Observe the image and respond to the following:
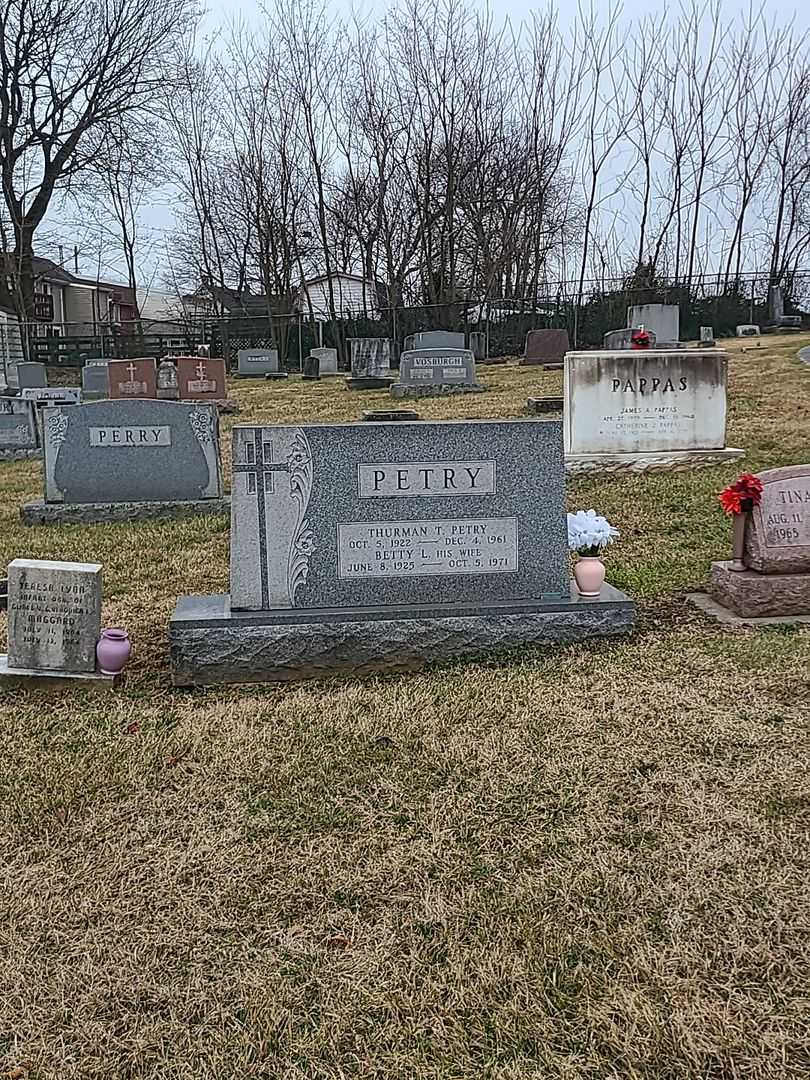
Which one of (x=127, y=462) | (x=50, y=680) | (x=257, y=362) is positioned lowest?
(x=50, y=680)

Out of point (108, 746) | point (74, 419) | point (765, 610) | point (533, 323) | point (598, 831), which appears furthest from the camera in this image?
point (533, 323)

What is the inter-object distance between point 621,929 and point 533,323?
93.4 feet

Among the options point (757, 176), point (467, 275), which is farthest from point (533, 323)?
point (757, 176)

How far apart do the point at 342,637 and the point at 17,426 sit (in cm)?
1006

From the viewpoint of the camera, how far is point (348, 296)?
128ft

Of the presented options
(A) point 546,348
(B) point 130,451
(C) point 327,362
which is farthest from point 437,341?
(B) point 130,451

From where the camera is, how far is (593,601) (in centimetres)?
475

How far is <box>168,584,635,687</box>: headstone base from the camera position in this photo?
173 inches

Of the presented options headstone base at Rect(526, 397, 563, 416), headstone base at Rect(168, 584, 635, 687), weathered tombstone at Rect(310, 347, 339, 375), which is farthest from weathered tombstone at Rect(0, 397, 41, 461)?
weathered tombstone at Rect(310, 347, 339, 375)

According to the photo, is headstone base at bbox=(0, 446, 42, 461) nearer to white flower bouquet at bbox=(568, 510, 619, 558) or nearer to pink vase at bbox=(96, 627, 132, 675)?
pink vase at bbox=(96, 627, 132, 675)

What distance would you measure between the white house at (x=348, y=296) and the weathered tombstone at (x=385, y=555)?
93.0 feet

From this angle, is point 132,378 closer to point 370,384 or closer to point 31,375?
point 370,384

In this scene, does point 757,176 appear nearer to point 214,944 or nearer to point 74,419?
point 74,419

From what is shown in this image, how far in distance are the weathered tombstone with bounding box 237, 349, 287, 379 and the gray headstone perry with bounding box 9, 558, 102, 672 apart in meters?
23.7
